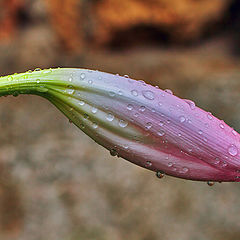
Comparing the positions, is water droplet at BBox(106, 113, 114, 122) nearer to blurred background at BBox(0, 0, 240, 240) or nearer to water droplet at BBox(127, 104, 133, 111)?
water droplet at BBox(127, 104, 133, 111)

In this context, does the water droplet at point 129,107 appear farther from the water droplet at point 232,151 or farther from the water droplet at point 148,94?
the water droplet at point 232,151

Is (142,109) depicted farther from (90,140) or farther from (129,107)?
(90,140)

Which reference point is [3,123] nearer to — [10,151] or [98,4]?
[10,151]

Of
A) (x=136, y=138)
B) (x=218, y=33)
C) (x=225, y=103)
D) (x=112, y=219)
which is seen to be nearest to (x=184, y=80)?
(x=225, y=103)

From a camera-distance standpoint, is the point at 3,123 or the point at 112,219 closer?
the point at 112,219

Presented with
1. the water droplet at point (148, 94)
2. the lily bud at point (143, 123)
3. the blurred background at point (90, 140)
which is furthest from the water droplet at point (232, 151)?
the blurred background at point (90, 140)

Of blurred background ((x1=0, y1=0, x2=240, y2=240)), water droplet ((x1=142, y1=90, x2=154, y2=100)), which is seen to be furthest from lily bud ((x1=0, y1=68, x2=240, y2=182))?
blurred background ((x1=0, y1=0, x2=240, y2=240))
